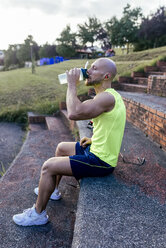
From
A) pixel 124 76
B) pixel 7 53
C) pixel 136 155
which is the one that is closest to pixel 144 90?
pixel 124 76

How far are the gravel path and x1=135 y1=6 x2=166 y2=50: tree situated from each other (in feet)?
74.6

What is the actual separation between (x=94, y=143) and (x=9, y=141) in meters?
3.08

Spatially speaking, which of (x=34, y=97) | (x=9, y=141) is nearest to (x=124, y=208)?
(x=9, y=141)

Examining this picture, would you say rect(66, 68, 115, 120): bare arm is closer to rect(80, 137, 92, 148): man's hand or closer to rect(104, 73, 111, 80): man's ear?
rect(104, 73, 111, 80): man's ear

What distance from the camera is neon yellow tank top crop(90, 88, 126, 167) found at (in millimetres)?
1774

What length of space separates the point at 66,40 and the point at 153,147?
111 ft

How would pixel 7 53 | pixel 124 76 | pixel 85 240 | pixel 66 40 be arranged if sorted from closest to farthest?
pixel 85 240, pixel 124 76, pixel 66 40, pixel 7 53

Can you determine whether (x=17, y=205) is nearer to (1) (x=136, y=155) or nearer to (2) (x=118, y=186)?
(2) (x=118, y=186)

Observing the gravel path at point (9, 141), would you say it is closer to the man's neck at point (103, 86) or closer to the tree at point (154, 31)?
the man's neck at point (103, 86)

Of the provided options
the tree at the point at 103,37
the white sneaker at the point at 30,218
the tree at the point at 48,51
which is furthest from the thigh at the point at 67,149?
the tree at the point at 48,51

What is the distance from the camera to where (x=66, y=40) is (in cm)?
3359

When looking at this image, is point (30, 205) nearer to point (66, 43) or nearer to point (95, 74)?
point (95, 74)

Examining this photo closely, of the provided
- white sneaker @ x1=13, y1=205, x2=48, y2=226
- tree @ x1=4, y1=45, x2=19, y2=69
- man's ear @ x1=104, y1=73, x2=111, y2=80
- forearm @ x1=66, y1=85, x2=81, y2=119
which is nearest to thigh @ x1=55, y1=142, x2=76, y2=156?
forearm @ x1=66, y1=85, x2=81, y2=119

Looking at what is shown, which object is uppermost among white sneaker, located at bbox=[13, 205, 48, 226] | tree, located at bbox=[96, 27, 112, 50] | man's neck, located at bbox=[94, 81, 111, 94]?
tree, located at bbox=[96, 27, 112, 50]
